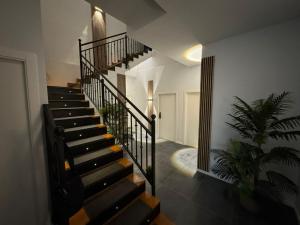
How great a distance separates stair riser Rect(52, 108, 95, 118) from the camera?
7.65ft

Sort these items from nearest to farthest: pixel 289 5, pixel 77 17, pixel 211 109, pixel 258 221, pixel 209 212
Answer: pixel 289 5
pixel 258 221
pixel 209 212
pixel 211 109
pixel 77 17

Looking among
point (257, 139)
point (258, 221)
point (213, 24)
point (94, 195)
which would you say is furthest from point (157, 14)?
point (258, 221)

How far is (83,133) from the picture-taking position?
2225 mm

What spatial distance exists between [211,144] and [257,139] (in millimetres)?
1038

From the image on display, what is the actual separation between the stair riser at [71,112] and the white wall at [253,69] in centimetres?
275

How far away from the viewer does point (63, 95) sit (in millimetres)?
2725

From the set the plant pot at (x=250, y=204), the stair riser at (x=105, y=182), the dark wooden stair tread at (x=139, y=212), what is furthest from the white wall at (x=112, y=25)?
the plant pot at (x=250, y=204)

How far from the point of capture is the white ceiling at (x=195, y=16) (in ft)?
5.12

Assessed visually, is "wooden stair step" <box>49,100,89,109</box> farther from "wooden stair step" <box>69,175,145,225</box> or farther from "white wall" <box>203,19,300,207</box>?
"white wall" <box>203,19,300,207</box>

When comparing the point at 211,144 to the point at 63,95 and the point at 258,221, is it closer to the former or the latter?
the point at 258,221

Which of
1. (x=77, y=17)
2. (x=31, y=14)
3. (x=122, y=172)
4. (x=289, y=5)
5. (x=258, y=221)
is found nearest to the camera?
(x=31, y=14)

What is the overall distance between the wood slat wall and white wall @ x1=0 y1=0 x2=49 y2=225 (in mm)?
2707

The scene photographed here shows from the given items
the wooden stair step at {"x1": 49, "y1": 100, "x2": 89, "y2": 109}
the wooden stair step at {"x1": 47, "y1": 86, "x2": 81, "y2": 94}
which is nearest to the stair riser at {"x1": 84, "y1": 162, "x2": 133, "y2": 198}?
the wooden stair step at {"x1": 49, "y1": 100, "x2": 89, "y2": 109}

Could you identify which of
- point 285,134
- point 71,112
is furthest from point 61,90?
point 285,134
